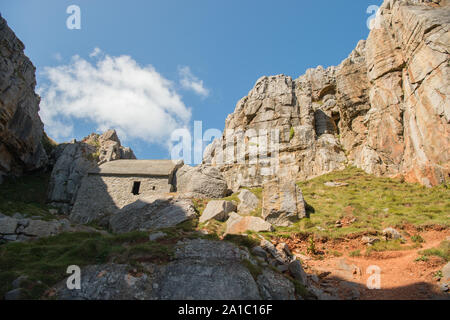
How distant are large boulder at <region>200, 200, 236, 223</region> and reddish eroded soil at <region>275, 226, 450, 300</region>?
5.34 meters

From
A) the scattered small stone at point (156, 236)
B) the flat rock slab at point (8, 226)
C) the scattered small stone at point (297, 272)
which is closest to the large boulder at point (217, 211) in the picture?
the scattered small stone at point (156, 236)

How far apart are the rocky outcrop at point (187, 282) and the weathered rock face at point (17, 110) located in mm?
27172

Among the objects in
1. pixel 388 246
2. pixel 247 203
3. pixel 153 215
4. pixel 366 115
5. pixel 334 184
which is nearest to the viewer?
pixel 388 246

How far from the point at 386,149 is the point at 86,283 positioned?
30964 mm

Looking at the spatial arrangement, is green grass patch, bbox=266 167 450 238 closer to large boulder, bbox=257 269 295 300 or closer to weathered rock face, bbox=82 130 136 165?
large boulder, bbox=257 269 295 300

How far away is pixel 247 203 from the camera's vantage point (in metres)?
21.6

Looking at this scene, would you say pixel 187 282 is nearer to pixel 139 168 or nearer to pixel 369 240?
pixel 369 240

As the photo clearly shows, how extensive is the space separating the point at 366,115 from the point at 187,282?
32344 millimetres

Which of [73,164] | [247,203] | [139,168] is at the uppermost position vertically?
[73,164]

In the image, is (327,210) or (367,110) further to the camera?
(367,110)

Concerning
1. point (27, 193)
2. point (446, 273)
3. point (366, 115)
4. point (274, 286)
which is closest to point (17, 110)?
point (27, 193)
